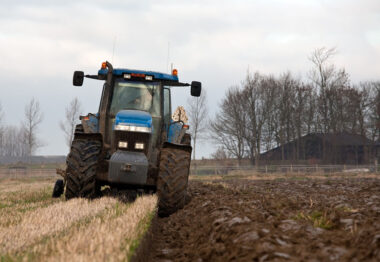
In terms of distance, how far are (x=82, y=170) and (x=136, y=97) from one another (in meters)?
1.95

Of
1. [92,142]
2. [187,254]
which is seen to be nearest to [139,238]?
[187,254]

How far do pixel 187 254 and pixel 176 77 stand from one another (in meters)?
4.84

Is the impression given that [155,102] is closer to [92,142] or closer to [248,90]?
[92,142]

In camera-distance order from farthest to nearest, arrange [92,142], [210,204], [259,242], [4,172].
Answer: [4,172] → [92,142] → [210,204] → [259,242]

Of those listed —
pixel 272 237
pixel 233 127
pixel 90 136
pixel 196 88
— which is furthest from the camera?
pixel 233 127

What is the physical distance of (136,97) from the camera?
839 centimetres

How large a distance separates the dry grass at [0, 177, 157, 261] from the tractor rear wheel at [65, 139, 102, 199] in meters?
1.25

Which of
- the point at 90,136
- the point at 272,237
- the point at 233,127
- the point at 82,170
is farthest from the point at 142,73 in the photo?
the point at 233,127

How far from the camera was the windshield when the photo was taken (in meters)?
8.30

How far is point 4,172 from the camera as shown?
34.5 m

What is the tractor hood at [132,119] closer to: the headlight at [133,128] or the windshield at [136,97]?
the headlight at [133,128]

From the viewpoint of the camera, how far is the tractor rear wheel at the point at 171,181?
7.11 meters

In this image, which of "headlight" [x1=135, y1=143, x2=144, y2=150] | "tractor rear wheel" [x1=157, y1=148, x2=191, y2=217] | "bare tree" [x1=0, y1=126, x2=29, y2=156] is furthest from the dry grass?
"bare tree" [x1=0, y1=126, x2=29, y2=156]

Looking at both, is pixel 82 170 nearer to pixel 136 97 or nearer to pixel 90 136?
pixel 90 136
